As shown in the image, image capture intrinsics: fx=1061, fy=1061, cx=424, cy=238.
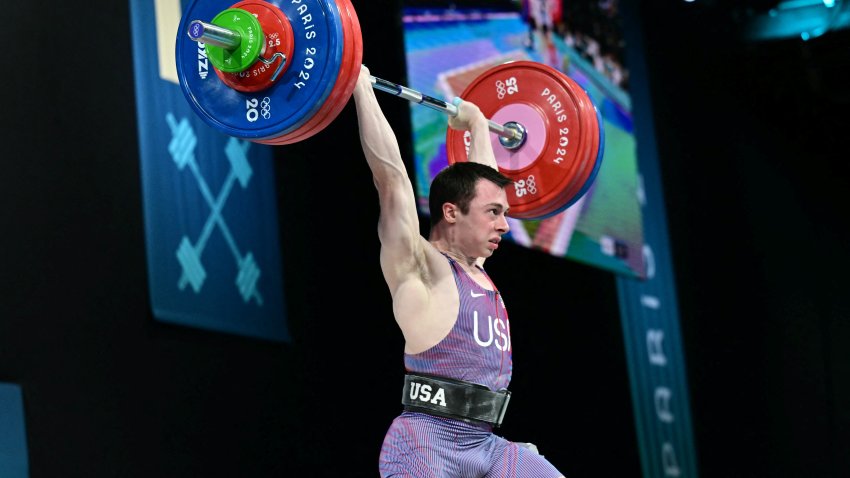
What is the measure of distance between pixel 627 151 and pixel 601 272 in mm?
791

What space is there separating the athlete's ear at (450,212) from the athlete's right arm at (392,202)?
196mm

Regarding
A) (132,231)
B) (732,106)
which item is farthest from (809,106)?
(132,231)

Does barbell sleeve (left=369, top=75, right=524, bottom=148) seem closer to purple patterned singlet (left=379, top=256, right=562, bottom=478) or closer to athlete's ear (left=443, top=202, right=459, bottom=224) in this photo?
athlete's ear (left=443, top=202, right=459, bottom=224)

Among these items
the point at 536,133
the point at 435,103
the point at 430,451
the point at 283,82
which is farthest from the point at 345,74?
the point at 536,133

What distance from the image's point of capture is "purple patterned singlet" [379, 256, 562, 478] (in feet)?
9.66

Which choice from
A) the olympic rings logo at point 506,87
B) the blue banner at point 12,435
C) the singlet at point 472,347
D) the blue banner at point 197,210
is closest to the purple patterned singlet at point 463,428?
the singlet at point 472,347

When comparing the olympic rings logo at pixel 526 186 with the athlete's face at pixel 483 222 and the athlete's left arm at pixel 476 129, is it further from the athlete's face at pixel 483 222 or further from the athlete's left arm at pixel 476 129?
the athlete's face at pixel 483 222

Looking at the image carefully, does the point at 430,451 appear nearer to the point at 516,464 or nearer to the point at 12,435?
the point at 516,464

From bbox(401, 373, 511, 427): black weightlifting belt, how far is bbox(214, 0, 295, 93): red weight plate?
0.94 meters

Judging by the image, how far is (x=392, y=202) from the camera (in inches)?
117

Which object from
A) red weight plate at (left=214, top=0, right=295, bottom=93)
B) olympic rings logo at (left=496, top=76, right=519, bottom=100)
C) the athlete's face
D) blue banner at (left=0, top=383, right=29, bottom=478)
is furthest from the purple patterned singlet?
blue banner at (left=0, top=383, right=29, bottom=478)

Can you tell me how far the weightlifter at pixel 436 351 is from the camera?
2.97 meters

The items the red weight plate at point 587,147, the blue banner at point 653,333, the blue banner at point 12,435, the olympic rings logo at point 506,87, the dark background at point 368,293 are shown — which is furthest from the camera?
the blue banner at point 653,333

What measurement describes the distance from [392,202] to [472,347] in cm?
47
